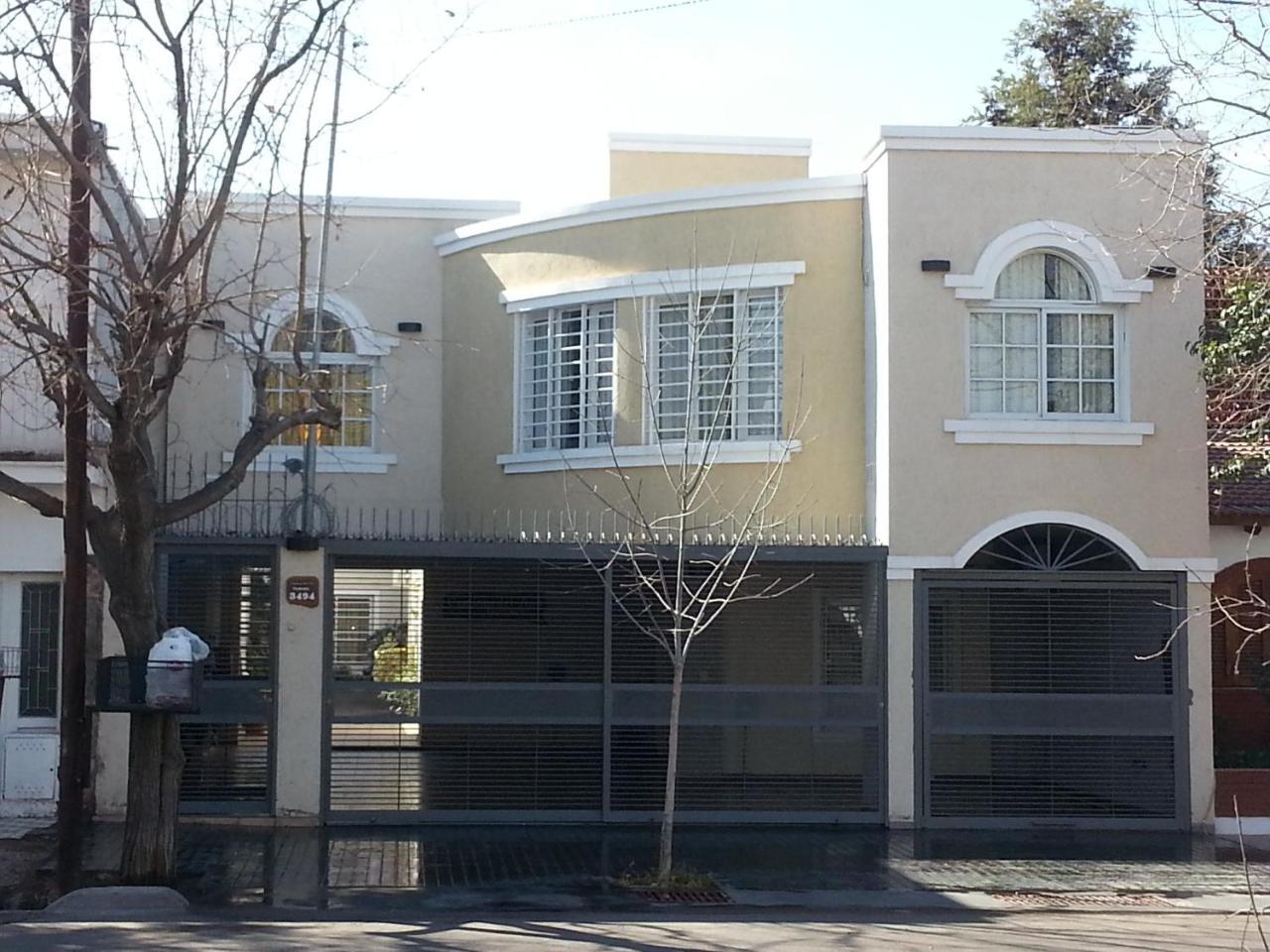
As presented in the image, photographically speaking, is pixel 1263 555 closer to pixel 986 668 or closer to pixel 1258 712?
pixel 1258 712

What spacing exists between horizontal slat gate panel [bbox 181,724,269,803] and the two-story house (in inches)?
0.8

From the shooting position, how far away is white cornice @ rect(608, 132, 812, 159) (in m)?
19.9

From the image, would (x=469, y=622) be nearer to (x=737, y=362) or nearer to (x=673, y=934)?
(x=737, y=362)

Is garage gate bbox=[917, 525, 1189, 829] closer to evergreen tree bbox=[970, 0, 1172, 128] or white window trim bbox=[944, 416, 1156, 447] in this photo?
white window trim bbox=[944, 416, 1156, 447]

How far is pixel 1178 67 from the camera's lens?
438 inches

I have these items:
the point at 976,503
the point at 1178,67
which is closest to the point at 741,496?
the point at 976,503

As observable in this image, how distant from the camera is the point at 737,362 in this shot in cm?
1579

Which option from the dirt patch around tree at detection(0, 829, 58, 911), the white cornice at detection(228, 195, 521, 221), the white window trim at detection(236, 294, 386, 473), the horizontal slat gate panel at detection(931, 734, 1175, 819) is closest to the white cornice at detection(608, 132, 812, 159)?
the white cornice at detection(228, 195, 521, 221)

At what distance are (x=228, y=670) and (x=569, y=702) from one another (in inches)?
119

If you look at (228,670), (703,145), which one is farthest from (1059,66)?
(228,670)

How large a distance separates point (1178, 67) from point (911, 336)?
4.28 metres

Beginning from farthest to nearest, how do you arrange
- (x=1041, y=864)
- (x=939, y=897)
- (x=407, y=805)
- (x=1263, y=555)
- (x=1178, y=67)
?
(x=1263, y=555), (x=407, y=805), (x=1041, y=864), (x=939, y=897), (x=1178, y=67)

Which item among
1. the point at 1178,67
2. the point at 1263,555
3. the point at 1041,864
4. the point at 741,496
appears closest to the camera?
the point at 1178,67

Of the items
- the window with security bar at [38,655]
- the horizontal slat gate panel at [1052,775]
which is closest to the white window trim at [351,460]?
the window with security bar at [38,655]
